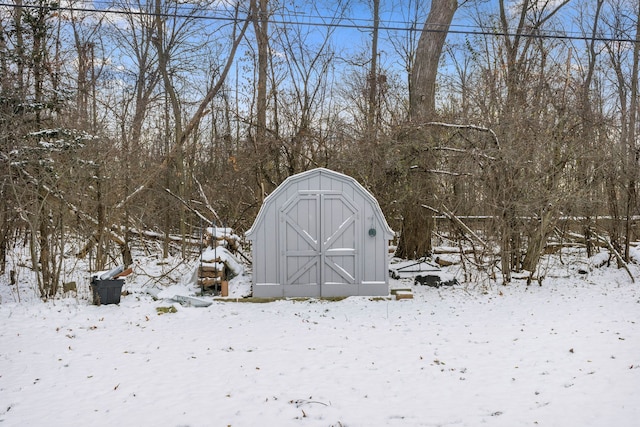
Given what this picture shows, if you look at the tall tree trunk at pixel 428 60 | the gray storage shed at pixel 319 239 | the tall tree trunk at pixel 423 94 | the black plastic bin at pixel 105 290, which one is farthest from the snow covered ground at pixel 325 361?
the tall tree trunk at pixel 428 60

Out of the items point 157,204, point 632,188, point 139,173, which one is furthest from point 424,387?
point 157,204

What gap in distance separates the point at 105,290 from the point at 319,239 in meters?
3.57

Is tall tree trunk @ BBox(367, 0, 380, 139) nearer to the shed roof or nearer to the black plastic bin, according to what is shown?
the shed roof

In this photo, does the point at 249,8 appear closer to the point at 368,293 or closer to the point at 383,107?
the point at 383,107

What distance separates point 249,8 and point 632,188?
1041cm

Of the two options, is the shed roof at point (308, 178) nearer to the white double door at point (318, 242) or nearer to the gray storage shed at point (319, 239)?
the gray storage shed at point (319, 239)

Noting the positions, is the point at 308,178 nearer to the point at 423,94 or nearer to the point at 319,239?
the point at 319,239

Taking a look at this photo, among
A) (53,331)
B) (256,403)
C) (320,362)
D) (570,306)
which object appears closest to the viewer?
(256,403)

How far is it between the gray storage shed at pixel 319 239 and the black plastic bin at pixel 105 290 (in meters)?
2.23

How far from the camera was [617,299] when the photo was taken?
8852 millimetres

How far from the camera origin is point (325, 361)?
5.67 meters

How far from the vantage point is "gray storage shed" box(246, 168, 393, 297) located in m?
8.91

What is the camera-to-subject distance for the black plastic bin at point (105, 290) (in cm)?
827

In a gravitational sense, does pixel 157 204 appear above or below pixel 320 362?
above
